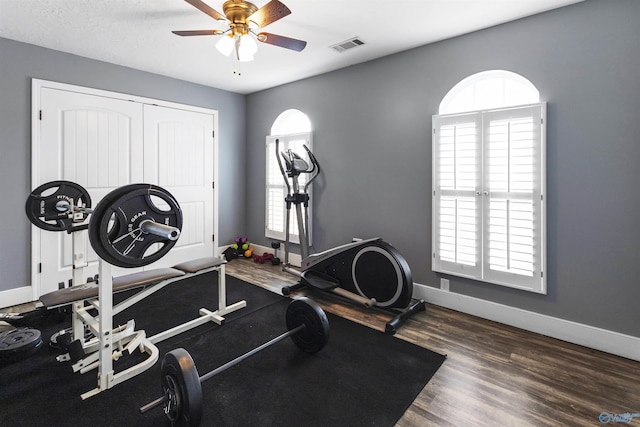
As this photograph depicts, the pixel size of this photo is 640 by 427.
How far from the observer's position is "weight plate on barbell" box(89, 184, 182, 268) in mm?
1626

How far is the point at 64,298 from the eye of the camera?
204 centimetres

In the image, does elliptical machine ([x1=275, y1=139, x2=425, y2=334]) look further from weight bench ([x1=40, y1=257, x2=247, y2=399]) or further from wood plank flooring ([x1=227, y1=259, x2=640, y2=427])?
weight bench ([x1=40, y1=257, x2=247, y2=399])

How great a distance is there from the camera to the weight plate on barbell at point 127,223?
163 cm

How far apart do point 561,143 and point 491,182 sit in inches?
21.8

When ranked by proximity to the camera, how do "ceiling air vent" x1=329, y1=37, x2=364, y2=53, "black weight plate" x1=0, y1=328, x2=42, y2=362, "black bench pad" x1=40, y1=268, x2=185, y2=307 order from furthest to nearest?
"ceiling air vent" x1=329, y1=37, x2=364, y2=53 < "black weight plate" x1=0, y1=328, x2=42, y2=362 < "black bench pad" x1=40, y1=268, x2=185, y2=307

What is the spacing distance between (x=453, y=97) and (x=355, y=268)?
1890 mm

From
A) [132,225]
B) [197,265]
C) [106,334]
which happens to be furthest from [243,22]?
[106,334]

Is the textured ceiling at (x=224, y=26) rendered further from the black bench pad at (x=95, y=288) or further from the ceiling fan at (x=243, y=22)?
the black bench pad at (x=95, y=288)

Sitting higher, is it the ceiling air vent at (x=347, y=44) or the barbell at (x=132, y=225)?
the ceiling air vent at (x=347, y=44)

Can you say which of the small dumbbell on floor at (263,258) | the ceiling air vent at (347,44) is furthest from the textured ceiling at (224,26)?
the small dumbbell on floor at (263,258)

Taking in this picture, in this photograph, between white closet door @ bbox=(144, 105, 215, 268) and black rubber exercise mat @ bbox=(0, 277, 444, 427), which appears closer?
black rubber exercise mat @ bbox=(0, 277, 444, 427)

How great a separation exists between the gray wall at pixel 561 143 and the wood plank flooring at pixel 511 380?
1.07 feet

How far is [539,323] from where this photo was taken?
2611 millimetres

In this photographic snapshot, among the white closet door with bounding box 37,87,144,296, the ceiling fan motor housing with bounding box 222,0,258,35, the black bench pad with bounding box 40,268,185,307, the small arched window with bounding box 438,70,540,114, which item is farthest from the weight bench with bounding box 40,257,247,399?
the small arched window with bounding box 438,70,540,114
